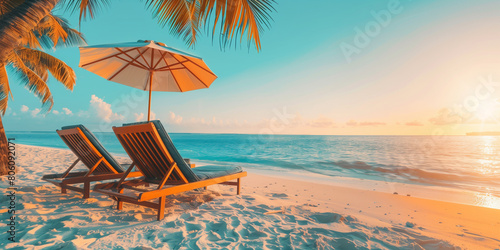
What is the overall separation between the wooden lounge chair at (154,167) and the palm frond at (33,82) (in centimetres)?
727

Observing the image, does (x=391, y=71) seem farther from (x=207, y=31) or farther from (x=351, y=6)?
(x=207, y=31)

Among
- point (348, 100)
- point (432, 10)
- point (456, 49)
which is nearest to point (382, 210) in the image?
point (432, 10)

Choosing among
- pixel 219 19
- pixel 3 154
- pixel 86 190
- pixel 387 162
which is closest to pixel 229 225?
pixel 86 190

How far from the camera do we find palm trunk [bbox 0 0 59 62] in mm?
2770

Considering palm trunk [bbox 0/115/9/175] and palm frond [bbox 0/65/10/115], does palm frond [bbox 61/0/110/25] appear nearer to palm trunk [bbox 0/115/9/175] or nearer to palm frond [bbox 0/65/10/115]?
palm trunk [bbox 0/115/9/175]

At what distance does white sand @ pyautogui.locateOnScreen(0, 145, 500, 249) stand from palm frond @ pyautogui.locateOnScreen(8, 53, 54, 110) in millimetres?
5741

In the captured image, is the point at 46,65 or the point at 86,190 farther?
the point at 46,65

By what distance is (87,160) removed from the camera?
386 centimetres

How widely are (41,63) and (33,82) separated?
883 millimetres

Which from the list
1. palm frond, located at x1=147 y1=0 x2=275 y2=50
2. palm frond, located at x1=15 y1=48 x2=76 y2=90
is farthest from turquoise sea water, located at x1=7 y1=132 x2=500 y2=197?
palm frond, located at x1=147 y1=0 x2=275 y2=50

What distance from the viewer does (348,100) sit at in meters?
20.7

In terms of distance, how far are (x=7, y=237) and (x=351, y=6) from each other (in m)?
12.5

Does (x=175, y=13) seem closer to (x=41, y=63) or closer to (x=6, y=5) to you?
(x=6, y=5)

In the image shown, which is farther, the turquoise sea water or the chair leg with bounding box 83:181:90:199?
the turquoise sea water
